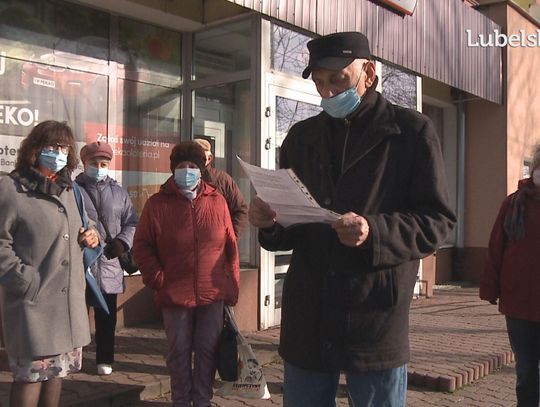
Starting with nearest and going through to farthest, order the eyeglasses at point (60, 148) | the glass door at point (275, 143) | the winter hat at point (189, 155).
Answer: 1. the eyeglasses at point (60, 148)
2. the winter hat at point (189, 155)
3. the glass door at point (275, 143)

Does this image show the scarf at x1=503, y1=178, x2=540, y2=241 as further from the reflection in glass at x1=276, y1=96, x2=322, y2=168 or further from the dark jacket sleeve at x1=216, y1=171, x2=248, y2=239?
the reflection in glass at x1=276, y1=96, x2=322, y2=168

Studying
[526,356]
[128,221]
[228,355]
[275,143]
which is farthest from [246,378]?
[275,143]

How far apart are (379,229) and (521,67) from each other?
1182 cm

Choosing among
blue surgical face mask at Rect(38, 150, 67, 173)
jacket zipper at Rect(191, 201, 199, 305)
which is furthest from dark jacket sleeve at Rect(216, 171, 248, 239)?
blue surgical face mask at Rect(38, 150, 67, 173)

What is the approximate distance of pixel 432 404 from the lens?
15.4 ft

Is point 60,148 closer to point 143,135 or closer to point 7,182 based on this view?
point 7,182

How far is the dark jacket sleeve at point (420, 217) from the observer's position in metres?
1.94

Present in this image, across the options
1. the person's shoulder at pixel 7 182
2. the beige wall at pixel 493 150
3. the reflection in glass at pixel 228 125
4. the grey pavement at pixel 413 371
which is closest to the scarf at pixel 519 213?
the grey pavement at pixel 413 371

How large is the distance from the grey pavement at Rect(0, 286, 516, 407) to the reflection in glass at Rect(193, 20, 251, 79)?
10.3 feet

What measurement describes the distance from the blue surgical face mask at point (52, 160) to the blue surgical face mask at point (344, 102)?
1.75m

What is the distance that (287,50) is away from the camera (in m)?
7.14

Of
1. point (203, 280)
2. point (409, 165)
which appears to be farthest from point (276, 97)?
point (409, 165)

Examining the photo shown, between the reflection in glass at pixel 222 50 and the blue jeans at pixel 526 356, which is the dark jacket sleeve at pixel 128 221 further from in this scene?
the blue jeans at pixel 526 356

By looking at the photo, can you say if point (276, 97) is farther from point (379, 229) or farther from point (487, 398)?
point (379, 229)
